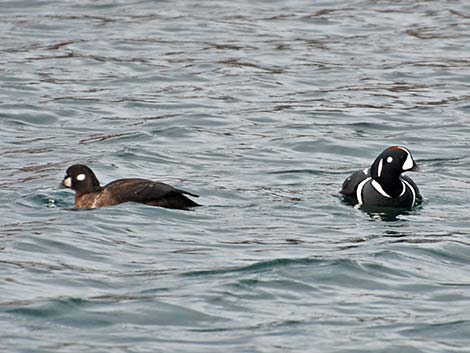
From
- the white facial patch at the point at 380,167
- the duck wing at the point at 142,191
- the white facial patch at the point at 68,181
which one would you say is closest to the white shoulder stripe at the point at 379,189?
the white facial patch at the point at 380,167

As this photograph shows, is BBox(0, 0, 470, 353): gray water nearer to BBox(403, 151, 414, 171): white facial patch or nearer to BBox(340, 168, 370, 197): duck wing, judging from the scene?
BBox(340, 168, 370, 197): duck wing

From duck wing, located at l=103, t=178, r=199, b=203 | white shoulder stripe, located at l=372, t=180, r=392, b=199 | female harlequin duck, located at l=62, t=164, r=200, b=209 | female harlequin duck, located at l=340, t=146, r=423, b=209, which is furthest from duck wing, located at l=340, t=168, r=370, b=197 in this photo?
duck wing, located at l=103, t=178, r=199, b=203

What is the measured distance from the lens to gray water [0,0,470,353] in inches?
400

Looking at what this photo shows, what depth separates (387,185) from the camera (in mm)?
14500

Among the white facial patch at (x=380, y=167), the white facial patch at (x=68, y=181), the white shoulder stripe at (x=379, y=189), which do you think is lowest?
the white shoulder stripe at (x=379, y=189)

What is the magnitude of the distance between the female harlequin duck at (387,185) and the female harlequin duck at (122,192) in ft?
5.18

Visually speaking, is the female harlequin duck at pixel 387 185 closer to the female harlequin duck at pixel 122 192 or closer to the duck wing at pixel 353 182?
the duck wing at pixel 353 182

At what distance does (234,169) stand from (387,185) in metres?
1.97

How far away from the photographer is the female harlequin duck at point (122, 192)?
13.4 metres

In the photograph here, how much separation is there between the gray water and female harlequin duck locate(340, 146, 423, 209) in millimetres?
192

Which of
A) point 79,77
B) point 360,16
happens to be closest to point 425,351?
point 79,77

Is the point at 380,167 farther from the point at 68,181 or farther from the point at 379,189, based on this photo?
the point at 68,181

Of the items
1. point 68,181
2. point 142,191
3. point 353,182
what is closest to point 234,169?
point 353,182

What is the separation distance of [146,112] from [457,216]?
6276 millimetres
